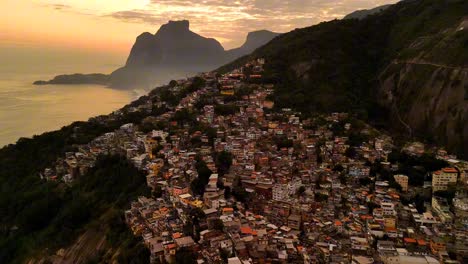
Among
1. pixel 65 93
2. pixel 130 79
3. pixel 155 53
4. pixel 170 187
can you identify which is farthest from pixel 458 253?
pixel 155 53

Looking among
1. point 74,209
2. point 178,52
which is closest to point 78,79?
point 178,52

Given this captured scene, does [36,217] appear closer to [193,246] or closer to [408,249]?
[193,246]

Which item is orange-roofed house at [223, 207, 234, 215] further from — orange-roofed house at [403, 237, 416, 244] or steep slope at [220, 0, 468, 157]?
steep slope at [220, 0, 468, 157]

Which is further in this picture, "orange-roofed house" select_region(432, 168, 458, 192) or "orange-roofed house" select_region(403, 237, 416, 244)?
"orange-roofed house" select_region(432, 168, 458, 192)

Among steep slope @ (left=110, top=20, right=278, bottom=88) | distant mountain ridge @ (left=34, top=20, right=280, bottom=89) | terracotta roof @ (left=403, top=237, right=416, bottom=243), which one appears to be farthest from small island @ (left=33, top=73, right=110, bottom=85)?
terracotta roof @ (left=403, top=237, right=416, bottom=243)

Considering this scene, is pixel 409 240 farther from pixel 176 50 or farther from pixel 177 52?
pixel 176 50

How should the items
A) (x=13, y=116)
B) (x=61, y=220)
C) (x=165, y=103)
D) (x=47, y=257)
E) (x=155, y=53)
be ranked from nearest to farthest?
(x=47, y=257)
(x=61, y=220)
(x=165, y=103)
(x=13, y=116)
(x=155, y=53)

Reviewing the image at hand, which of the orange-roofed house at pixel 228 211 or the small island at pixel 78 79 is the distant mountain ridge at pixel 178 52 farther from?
the orange-roofed house at pixel 228 211
